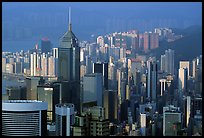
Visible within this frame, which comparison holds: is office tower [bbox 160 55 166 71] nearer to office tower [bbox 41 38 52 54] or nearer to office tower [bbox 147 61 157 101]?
office tower [bbox 147 61 157 101]

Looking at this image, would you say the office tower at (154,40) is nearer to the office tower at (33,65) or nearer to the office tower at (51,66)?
the office tower at (33,65)

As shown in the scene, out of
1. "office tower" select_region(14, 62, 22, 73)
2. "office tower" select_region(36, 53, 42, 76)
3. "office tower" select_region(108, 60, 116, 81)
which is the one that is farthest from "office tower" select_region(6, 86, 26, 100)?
"office tower" select_region(108, 60, 116, 81)

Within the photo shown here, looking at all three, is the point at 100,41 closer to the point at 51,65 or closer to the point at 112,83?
the point at 112,83

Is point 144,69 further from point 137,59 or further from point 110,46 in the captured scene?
point 110,46

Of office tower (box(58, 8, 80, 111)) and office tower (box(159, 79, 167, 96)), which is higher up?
office tower (box(58, 8, 80, 111))

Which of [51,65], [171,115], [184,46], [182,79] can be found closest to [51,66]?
[51,65]

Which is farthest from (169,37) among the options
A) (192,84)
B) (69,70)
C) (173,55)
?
(69,70)
